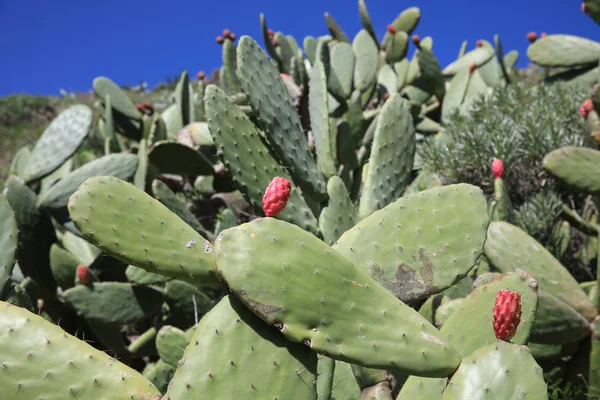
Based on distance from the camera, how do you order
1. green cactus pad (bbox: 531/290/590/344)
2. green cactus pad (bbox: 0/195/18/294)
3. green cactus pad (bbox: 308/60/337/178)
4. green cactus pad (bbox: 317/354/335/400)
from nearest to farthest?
green cactus pad (bbox: 317/354/335/400)
green cactus pad (bbox: 0/195/18/294)
green cactus pad (bbox: 531/290/590/344)
green cactus pad (bbox: 308/60/337/178)

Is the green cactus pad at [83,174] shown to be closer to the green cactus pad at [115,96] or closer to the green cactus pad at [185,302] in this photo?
the green cactus pad at [185,302]

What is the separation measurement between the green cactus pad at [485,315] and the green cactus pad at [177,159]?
209 centimetres

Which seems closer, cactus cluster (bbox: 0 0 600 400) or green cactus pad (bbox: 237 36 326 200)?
cactus cluster (bbox: 0 0 600 400)

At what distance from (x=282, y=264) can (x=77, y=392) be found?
543 millimetres

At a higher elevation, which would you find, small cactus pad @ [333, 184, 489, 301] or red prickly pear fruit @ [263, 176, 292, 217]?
red prickly pear fruit @ [263, 176, 292, 217]

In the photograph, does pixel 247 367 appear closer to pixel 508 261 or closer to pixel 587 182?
pixel 508 261

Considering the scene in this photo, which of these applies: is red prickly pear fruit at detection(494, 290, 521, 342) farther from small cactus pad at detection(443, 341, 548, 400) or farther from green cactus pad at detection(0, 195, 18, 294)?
green cactus pad at detection(0, 195, 18, 294)

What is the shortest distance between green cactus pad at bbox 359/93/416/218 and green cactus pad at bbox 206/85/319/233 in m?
0.30

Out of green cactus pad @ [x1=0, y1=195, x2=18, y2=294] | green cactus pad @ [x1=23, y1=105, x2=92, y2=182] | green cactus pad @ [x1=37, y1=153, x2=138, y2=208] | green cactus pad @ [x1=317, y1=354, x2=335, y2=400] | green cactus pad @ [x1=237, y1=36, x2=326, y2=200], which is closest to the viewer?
green cactus pad @ [x1=317, y1=354, x2=335, y2=400]

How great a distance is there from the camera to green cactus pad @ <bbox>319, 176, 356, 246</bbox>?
218cm

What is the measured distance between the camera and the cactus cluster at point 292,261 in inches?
45.6

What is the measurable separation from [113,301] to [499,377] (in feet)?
6.93

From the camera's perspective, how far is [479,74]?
16.9 feet

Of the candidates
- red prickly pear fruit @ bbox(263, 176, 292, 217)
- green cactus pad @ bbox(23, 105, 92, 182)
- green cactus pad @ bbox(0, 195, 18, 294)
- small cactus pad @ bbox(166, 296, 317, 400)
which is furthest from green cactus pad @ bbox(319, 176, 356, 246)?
green cactus pad @ bbox(23, 105, 92, 182)
